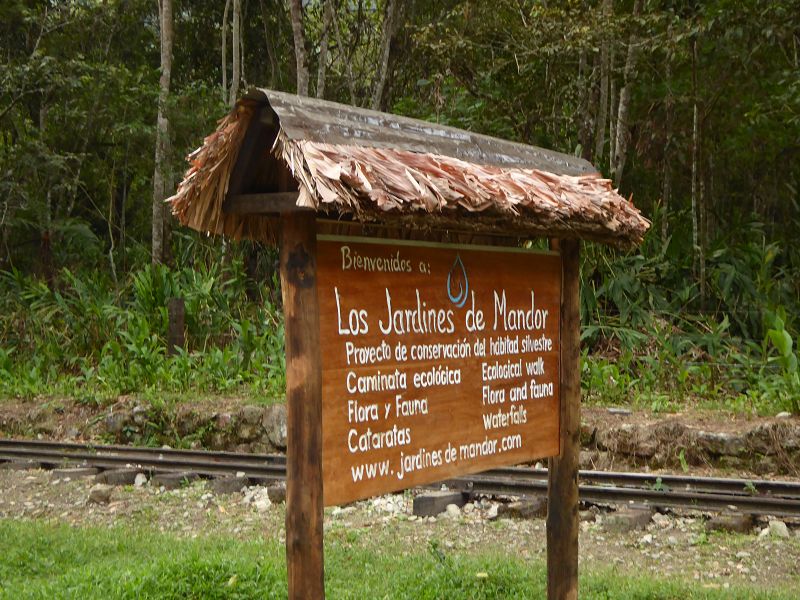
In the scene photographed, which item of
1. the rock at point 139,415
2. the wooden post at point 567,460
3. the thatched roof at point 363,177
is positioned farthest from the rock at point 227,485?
the thatched roof at point 363,177

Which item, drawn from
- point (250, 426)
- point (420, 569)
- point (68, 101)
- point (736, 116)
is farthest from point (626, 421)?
point (68, 101)

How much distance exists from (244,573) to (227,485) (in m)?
3.58

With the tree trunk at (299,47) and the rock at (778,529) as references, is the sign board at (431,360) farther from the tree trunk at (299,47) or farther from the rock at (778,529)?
the tree trunk at (299,47)

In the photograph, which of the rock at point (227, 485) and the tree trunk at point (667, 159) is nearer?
the rock at point (227, 485)

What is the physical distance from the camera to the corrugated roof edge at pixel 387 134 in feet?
11.6

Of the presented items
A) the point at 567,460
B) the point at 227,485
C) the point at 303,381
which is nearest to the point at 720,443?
the point at 227,485

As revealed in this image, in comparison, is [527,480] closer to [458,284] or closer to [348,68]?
[458,284]

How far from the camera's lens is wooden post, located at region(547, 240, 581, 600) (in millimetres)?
4922

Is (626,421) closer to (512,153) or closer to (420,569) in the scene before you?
(420,569)

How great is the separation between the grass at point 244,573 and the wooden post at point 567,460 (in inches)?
22.3

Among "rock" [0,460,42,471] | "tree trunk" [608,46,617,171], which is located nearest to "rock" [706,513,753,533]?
"rock" [0,460,42,471]

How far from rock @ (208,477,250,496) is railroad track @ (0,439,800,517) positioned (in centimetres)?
21

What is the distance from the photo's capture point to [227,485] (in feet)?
29.2

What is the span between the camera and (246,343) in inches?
530
